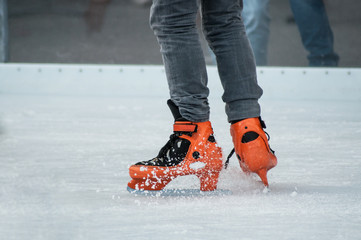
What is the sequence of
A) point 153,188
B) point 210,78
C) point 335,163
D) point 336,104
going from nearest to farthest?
point 153,188 < point 335,163 < point 336,104 < point 210,78

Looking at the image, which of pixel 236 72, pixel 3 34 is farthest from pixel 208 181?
pixel 3 34

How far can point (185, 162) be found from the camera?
1.03m

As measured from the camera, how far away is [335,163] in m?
1.31

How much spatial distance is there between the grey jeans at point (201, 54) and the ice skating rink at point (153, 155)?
0.14 metres

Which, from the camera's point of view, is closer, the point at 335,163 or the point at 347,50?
the point at 335,163

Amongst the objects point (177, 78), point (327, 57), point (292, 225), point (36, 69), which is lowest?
point (36, 69)

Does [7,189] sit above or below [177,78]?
below

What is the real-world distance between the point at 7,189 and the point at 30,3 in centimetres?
202

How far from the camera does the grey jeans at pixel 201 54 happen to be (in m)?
1.03

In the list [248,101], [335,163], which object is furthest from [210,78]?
[248,101]

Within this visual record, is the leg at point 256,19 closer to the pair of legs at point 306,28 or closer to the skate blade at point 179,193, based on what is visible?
the pair of legs at point 306,28

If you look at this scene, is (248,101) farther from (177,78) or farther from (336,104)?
(336,104)

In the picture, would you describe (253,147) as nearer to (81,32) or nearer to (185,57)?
(185,57)

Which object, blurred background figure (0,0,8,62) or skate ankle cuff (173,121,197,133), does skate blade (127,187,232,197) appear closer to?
skate ankle cuff (173,121,197,133)
